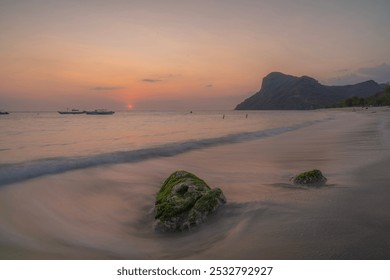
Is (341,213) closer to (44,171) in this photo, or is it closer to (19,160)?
(44,171)

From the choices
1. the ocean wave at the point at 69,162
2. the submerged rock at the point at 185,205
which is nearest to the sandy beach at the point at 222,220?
the submerged rock at the point at 185,205

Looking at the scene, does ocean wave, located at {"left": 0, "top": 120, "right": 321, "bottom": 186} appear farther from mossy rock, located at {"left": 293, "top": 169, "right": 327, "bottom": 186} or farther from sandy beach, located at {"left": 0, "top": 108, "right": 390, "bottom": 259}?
mossy rock, located at {"left": 293, "top": 169, "right": 327, "bottom": 186}

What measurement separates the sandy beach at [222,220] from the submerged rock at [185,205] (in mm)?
187

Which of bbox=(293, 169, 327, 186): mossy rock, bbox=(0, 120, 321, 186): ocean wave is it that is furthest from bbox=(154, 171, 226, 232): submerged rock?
bbox=(0, 120, 321, 186): ocean wave

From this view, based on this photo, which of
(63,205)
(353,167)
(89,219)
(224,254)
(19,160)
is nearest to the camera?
(224,254)

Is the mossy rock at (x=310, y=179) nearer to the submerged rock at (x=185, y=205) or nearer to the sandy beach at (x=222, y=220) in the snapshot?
the sandy beach at (x=222, y=220)

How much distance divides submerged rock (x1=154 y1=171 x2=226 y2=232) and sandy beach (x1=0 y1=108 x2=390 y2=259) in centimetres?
19

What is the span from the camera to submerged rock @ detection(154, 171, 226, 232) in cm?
549

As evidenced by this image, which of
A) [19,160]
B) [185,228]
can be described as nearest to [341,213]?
[185,228]

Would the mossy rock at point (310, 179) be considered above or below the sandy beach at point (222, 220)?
above

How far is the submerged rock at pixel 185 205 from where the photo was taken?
5.49 meters
